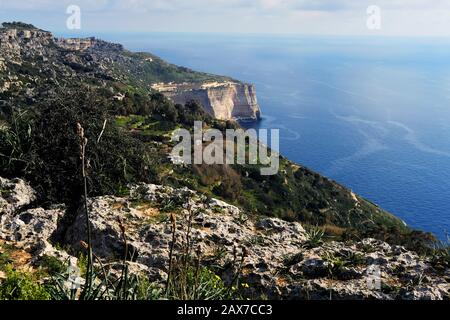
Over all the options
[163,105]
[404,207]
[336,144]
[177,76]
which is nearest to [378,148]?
[336,144]

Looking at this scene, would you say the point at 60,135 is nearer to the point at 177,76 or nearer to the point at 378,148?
the point at 378,148

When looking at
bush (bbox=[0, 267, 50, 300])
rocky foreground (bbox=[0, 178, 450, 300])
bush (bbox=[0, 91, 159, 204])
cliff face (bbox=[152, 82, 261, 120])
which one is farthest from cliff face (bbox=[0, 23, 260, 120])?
bush (bbox=[0, 267, 50, 300])

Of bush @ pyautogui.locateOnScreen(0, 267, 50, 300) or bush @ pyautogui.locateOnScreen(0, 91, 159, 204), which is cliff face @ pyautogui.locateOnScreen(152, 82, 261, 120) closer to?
bush @ pyautogui.locateOnScreen(0, 91, 159, 204)

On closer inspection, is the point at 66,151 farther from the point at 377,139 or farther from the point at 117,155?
the point at 377,139

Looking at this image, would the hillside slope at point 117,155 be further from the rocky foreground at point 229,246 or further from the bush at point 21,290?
the bush at point 21,290

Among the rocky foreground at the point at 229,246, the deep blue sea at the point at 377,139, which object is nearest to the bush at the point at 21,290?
the rocky foreground at the point at 229,246
